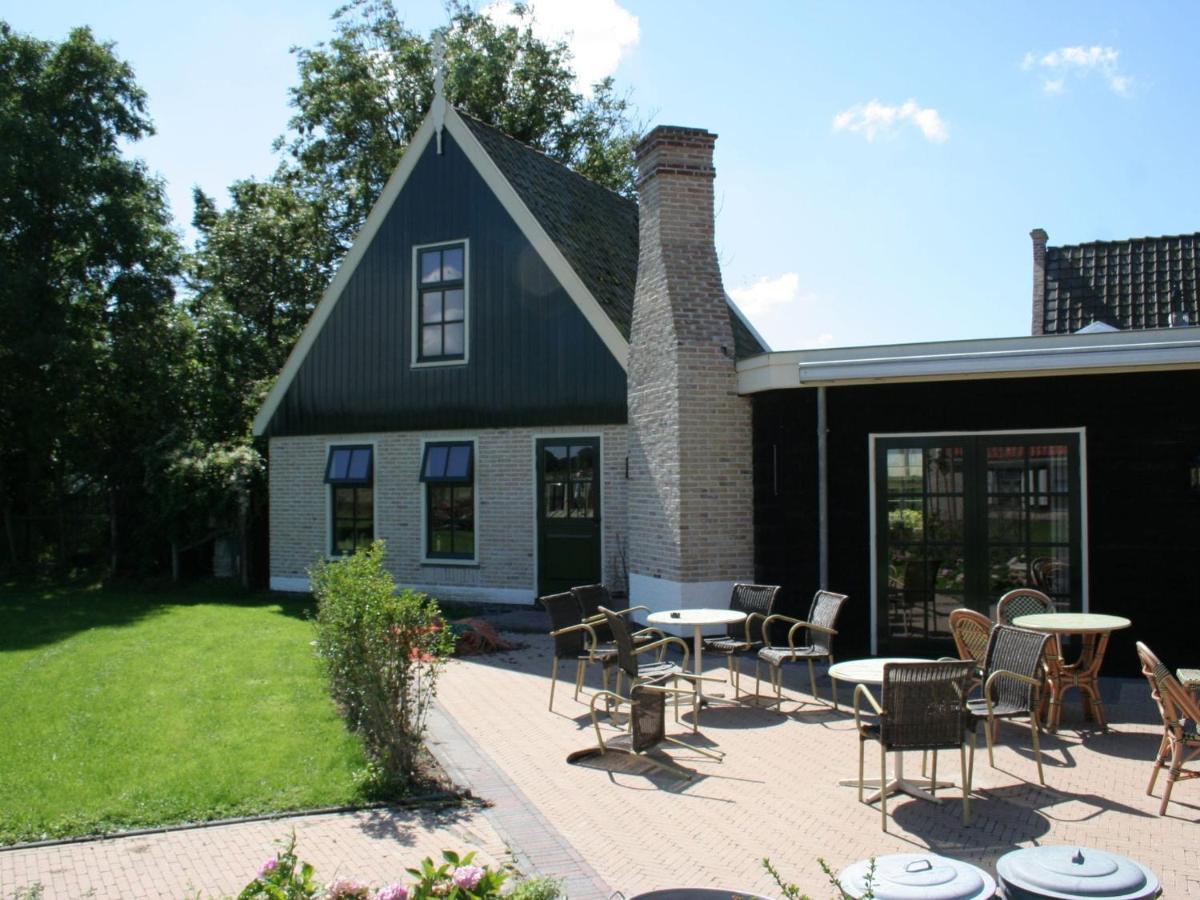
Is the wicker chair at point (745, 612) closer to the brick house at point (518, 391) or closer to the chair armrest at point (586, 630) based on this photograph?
the chair armrest at point (586, 630)

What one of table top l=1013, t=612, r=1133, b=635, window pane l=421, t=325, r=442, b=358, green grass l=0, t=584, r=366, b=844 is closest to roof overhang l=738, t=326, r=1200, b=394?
table top l=1013, t=612, r=1133, b=635

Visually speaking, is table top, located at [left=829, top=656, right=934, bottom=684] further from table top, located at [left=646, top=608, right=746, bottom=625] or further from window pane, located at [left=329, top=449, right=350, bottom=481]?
window pane, located at [left=329, top=449, right=350, bottom=481]

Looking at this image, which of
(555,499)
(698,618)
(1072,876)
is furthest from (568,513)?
(1072,876)

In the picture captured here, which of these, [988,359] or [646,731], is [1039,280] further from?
[646,731]

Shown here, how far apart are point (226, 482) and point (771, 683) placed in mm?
11648

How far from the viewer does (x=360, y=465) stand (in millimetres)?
16438

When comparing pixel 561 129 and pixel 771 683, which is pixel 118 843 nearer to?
pixel 771 683

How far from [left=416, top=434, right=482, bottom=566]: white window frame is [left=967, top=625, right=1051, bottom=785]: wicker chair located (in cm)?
924

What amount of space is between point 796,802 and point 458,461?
9868 mm

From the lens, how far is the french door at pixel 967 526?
960cm

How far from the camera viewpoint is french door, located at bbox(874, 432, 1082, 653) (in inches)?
378

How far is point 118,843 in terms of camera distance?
5570 mm

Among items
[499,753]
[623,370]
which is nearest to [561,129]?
[623,370]

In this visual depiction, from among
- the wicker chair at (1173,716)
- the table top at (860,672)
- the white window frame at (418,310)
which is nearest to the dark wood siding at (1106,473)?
the table top at (860,672)
